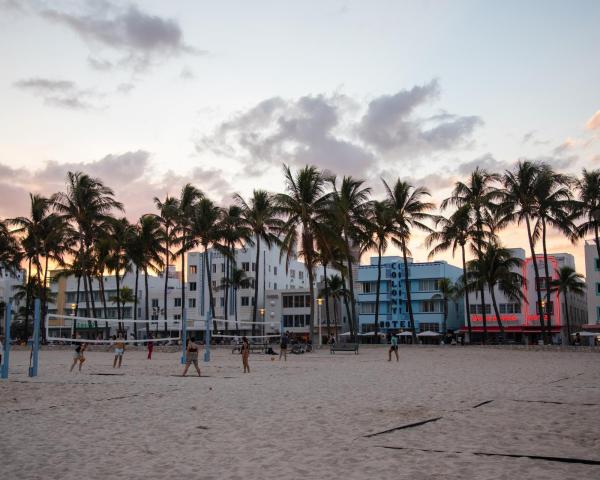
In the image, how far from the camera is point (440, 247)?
53.0 metres

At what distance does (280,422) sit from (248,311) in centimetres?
7487

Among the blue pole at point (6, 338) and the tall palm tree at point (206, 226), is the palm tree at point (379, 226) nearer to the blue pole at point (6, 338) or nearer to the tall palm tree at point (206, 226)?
the tall palm tree at point (206, 226)

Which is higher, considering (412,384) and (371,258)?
(371,258)

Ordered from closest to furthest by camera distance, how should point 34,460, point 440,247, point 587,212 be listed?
point 34,460 → point 587,212 → point 440,247

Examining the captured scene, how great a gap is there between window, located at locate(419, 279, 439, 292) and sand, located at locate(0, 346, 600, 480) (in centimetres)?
5730

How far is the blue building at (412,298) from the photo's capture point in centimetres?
7444

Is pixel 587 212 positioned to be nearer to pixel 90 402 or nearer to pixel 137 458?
pixel 90 402

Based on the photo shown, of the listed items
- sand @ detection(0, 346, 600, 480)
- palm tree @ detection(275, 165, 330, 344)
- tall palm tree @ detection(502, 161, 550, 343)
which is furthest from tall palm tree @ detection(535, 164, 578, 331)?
sand @ detection(0, 346, 600, 480)

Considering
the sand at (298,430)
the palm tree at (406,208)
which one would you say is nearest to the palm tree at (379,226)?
the palm tree at (406,208)

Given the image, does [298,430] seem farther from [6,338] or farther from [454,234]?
[454,234]

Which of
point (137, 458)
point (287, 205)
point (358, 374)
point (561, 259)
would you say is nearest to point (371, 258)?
point (561, 259)

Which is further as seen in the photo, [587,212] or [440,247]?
[440,247]

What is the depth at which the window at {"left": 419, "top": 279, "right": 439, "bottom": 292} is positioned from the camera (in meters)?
74.5

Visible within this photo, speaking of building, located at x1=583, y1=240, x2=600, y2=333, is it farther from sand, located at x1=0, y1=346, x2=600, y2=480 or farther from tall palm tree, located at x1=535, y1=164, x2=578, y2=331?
sand, located at x1=0, y1=346, x2=600, y2=480
